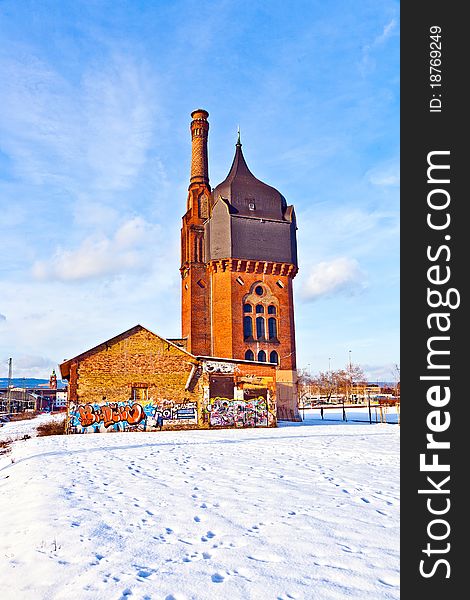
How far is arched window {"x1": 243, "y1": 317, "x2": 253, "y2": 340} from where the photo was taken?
41219 millimetres

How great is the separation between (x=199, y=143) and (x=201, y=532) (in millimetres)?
47264

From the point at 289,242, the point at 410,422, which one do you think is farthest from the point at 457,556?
the point at 289,242

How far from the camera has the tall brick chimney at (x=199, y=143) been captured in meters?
49.5

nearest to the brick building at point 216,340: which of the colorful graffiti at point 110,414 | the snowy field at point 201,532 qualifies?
the colorful graffiti at point 110,414

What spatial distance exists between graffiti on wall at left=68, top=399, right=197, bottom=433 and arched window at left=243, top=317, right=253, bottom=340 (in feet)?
42.7

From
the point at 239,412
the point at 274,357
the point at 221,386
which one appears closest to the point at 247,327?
the point at 274,357

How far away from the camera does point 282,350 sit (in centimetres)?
4172

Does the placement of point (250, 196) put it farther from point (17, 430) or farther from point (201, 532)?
point (201, 532)

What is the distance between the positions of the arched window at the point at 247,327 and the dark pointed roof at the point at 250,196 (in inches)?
360

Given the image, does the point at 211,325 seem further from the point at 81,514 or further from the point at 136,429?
the point at 81,514

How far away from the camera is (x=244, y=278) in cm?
Result: 4212

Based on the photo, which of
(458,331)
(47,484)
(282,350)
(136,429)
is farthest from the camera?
(282,350)

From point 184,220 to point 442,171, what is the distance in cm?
4558

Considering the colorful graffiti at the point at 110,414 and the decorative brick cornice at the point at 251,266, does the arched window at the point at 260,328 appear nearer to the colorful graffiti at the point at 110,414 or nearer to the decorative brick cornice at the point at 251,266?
the decorative brick cornice at the point at 251,266
